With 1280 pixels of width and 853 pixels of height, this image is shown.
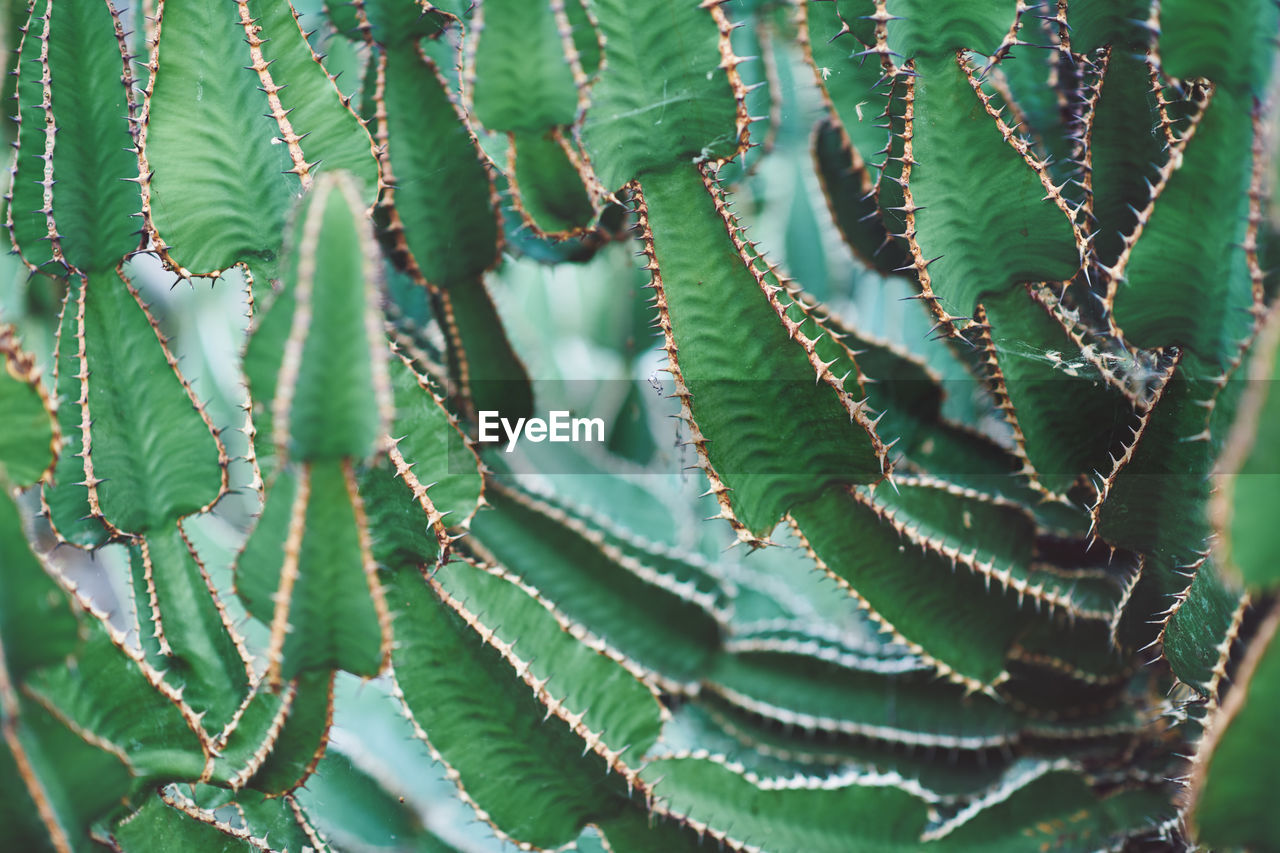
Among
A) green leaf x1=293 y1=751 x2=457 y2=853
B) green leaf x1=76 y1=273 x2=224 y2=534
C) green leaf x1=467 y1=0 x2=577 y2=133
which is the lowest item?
green leaf x1=293 y1=751 x2=457 y2=853

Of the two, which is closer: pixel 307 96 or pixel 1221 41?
pixel 1221 41

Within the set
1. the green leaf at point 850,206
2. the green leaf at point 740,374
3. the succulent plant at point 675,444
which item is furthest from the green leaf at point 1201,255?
the green leaf at point 850,206

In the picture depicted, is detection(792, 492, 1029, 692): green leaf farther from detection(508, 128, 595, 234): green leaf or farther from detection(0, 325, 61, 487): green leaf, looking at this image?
detection(0, 325, 61, 487): green leaf

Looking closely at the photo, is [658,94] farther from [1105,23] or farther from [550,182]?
[1105,23]

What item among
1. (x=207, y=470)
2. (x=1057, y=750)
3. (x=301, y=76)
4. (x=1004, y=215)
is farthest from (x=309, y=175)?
(x=1057, y=750)

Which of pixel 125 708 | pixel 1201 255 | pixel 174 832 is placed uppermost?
pixel 1201 255

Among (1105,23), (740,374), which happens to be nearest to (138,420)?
(740,374)

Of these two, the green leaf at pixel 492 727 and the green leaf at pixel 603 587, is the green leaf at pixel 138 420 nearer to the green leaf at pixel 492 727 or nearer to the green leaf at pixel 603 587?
the green leaf at pixel 492 727

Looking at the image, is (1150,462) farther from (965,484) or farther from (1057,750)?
(1057,750)

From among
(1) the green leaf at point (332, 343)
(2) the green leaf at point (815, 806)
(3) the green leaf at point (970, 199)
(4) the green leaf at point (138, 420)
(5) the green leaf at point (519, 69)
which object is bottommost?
(2) the green leaf at point (815, 806)

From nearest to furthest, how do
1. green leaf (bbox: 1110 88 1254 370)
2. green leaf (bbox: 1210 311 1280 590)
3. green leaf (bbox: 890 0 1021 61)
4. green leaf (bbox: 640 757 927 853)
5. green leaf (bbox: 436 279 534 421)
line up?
green leaf (bbox: 1210 311 1280 590) < green leaf (bbox: 1110 88 1254 370) < green leaf (bbox: 890 0 1021 61) < green leaf (bbox: 640 757 927 853) < green leaf (bbox: 436 279 534 421)

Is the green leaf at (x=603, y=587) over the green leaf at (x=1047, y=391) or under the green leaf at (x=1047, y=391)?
under

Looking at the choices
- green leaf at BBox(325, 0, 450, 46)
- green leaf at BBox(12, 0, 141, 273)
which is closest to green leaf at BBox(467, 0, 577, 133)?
green leaf at BBox(325, 0, 450, 46)
